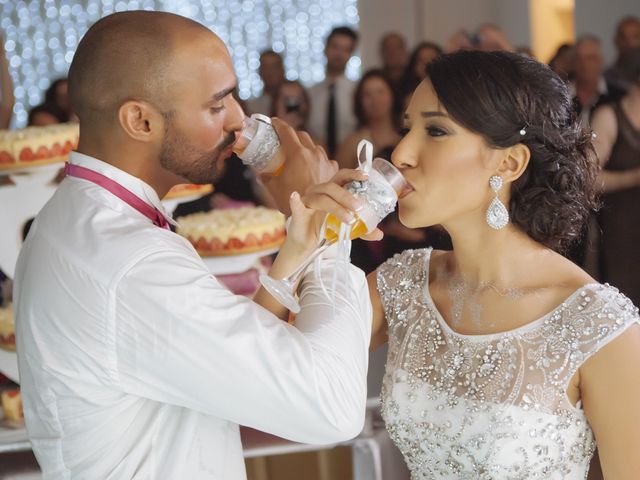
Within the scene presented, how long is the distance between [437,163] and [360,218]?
36cm

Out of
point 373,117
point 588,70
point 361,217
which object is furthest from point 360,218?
point 588,70

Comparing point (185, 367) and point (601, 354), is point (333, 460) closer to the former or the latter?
point (601, 354)

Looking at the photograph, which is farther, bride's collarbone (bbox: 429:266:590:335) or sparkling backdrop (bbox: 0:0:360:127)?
sparkling backdrop (bbox: 0:0:360:127)

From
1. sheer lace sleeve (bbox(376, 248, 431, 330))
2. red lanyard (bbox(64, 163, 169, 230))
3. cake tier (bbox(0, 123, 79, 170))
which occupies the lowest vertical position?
sheer lace sleeve (bbox(376, 248, 431, 330))

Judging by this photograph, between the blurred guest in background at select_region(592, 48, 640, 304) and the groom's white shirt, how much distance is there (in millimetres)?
2884

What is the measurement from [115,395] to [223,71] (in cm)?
51

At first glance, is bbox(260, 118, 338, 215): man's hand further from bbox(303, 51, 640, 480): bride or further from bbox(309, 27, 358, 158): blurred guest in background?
bbox(309, 27, 358, 158): blurred guest in background

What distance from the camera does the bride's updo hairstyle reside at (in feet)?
6.07

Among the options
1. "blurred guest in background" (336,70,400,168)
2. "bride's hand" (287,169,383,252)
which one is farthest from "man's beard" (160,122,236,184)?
"blurred guest in background" (336,70,400,168)

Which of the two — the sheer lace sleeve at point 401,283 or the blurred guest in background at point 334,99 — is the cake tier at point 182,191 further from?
the blurred guest in background at point 334,99

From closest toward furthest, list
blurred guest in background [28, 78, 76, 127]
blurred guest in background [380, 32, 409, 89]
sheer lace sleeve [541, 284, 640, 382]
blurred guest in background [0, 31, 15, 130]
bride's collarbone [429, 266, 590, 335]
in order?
sheer lace sleeve [541, 284, 640, 382], bride's collarbone [429, 266, 590, 335], blurred guest in background [0, 31, 15, 130], blurred guest in background [28, 78, 76, 127], blurred guest in background [380, 32, 409, 89]

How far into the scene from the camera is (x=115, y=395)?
4.75 ft

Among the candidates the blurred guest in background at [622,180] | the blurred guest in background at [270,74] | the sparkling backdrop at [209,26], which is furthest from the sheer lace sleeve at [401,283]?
the sparkling backdrop at [209,26]

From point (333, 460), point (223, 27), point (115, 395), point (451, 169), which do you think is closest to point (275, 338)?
point (115, 395)
